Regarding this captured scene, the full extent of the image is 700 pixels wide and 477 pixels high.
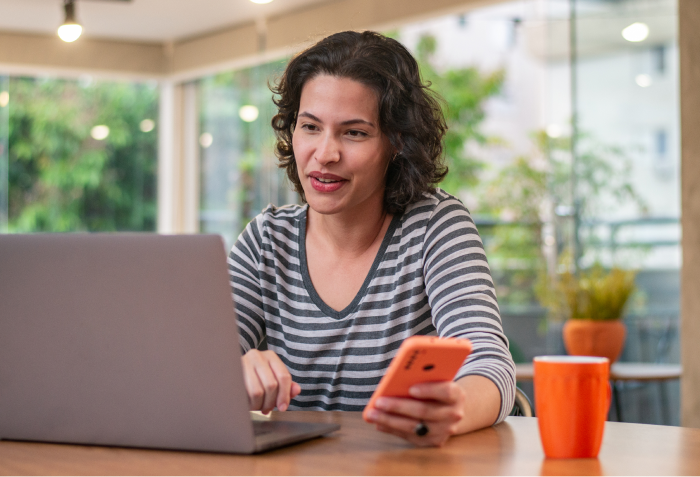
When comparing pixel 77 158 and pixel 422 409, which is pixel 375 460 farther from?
pixel 77 158

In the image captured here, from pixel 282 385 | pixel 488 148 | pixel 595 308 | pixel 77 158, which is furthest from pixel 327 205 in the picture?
pixel 488 148

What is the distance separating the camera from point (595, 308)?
12.7 ft

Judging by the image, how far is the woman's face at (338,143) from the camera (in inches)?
57.4

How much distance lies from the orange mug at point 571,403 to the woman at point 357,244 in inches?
13.8

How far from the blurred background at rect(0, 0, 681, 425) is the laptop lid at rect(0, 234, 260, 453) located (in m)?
3.47

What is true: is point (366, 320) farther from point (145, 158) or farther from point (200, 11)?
point (145, 158)

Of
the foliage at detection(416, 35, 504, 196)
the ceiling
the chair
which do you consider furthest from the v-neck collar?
the foliage at detection(416, 35, 504, 196)

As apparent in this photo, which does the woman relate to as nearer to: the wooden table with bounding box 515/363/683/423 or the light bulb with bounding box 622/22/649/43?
the wooden table with bounding box 515/363/683/423

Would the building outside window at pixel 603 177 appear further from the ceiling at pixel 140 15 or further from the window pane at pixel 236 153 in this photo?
the ceiling at pixel 140 15

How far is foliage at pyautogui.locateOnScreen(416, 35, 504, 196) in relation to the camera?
792 centimetres

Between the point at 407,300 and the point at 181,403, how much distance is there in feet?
2.12

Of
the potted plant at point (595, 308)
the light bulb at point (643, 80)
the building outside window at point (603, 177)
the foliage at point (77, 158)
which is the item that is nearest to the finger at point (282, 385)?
the building outside window at point (603, 177)

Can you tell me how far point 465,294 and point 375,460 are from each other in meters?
0.46

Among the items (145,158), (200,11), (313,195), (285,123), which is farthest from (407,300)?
(145,158)
